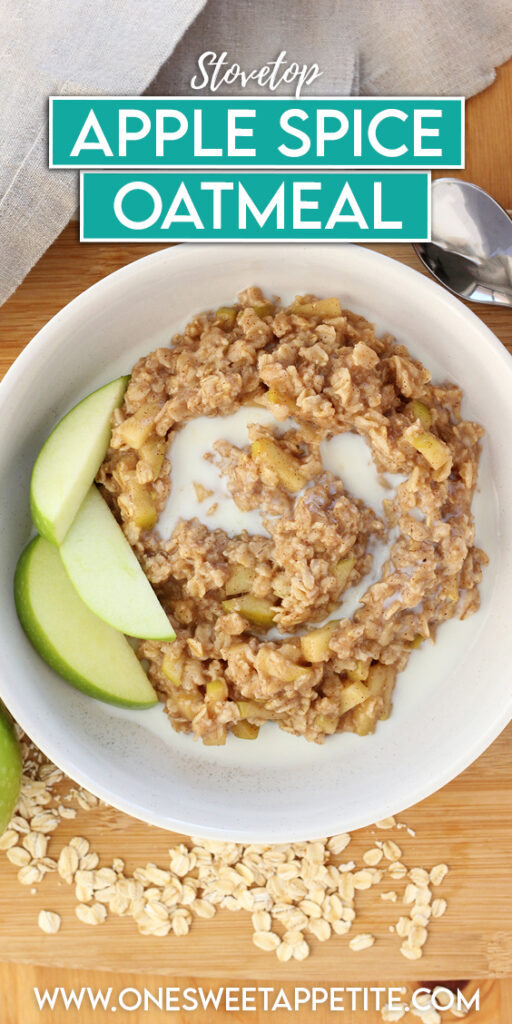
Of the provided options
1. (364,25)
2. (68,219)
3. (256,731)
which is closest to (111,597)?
(256,731)

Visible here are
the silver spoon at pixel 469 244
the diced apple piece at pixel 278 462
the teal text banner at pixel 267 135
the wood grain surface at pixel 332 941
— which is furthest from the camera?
the wood grain surface at pixel 332 941

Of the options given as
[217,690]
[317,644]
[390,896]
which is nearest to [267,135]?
[317,644]

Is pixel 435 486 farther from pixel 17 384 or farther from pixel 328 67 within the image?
pixel 328 67

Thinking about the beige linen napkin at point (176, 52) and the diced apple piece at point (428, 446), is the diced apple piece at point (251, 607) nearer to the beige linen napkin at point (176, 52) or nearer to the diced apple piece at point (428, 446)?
the diced apple piece at point (428, 446)

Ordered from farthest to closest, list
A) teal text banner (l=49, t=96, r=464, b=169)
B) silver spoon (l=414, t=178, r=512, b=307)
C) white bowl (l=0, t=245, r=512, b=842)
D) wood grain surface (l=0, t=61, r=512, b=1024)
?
wood grain surface (l=0, t=61, r=512, b=1024) < silver spoon (l=414, t=178, r=512, b=307) < teal text banner (l=49, t=96, r=464, b=169) < white bowl (l=0, t=245, r=512, b=842)

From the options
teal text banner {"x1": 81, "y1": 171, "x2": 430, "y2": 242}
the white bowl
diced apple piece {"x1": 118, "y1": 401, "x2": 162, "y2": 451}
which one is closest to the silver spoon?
teal text banner {"x1": 81, "y1": 171, "x2": 430, "y2": 242}

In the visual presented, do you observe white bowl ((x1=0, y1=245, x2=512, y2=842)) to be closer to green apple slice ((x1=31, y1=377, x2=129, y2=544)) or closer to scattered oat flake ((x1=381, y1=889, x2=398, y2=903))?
green apple slice ((x1=31, y1=377, x2=129, y2=544))

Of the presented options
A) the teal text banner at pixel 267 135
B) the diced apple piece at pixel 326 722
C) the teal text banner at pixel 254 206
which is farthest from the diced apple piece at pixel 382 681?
the teal text banner at pixel 267 135
